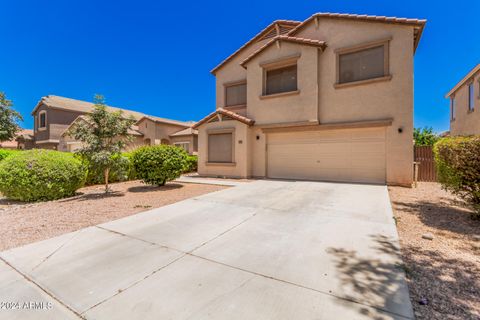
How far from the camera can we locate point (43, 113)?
26281mm

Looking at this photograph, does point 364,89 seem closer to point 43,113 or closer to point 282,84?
Result: point 282,84

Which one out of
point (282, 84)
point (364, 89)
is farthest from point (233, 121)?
point (364, 89)

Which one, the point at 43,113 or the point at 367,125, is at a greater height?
the point at 43,113

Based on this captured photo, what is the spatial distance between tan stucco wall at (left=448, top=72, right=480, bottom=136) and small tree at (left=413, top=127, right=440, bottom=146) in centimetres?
335

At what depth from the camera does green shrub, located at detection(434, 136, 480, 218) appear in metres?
5.04

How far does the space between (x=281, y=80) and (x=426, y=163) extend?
926 cm

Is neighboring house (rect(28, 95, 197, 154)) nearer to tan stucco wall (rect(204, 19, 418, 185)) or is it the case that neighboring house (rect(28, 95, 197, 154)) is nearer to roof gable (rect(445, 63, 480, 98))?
tan stucco wall (rect(204, 19, 418, 185))

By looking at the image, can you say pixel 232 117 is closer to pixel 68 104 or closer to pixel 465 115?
pixel 465 115

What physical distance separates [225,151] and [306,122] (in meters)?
5.35

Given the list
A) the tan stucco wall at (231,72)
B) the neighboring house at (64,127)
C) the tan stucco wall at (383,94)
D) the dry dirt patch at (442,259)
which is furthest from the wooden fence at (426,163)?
the neighboring house at (64,127)

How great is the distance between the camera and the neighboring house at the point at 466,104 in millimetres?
14320

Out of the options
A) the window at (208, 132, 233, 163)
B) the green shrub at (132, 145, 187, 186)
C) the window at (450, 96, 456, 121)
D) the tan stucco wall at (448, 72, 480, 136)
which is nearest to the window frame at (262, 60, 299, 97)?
the window at (208, 132, 233, 163)

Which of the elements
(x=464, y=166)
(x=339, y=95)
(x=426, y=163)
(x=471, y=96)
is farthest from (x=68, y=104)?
(x=471, y=96)

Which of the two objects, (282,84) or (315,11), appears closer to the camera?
(315,11)
